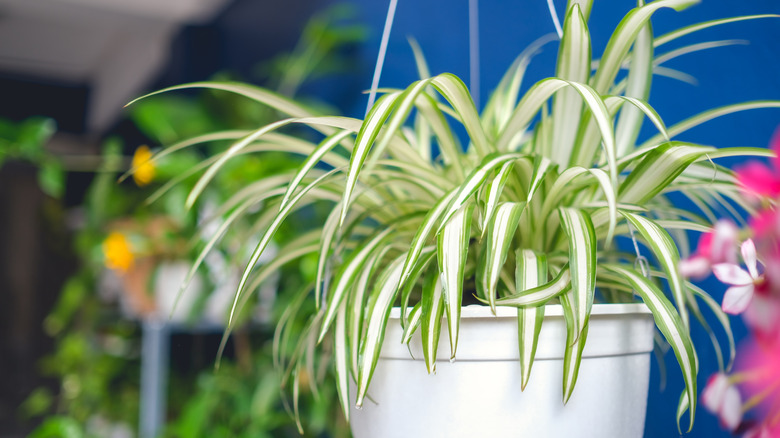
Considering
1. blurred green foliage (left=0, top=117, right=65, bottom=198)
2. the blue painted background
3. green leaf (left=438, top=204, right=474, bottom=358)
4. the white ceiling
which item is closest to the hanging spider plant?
green leaf (left=438, top=204, right=474, bottom=358)

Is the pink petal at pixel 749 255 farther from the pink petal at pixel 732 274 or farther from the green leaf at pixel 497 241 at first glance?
the green leaf at pixel 497 241

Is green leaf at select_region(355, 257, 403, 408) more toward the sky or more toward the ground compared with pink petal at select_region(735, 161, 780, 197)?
more toward the ground

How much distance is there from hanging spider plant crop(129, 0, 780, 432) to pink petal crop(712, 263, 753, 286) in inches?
3.3

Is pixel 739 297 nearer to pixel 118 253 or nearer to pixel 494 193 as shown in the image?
pixel 494 193

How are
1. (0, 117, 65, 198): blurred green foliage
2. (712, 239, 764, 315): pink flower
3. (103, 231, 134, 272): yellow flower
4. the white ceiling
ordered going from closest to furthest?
(712, 239, 764, 315): pink flower < (0, 117, 65, 198): blurred green foliage < (103, 231, 134, 272): yellow flower < the white ceiling

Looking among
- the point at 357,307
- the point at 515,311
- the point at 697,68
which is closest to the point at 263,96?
the point at 357,307

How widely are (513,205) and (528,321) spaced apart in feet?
0.37

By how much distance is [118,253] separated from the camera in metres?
1.72

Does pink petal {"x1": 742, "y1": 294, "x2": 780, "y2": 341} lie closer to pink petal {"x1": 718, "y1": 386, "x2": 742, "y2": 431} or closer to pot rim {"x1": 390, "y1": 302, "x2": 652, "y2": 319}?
pink petal {"x1": 718, "y1": 386, "x2": 742, "y2": 431}

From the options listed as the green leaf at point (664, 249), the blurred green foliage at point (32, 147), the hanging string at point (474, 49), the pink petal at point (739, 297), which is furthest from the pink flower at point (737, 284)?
the blurred green foliage at point (32, 147)

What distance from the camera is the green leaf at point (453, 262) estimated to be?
51cm

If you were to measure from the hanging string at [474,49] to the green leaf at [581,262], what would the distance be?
741 mm

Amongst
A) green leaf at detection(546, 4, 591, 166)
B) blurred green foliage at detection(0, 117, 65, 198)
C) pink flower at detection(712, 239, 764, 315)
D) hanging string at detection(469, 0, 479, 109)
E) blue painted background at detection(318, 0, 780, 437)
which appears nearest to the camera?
pink flower at detection(712, 239, 764, 315)

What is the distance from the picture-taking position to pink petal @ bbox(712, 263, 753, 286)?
380 mm
